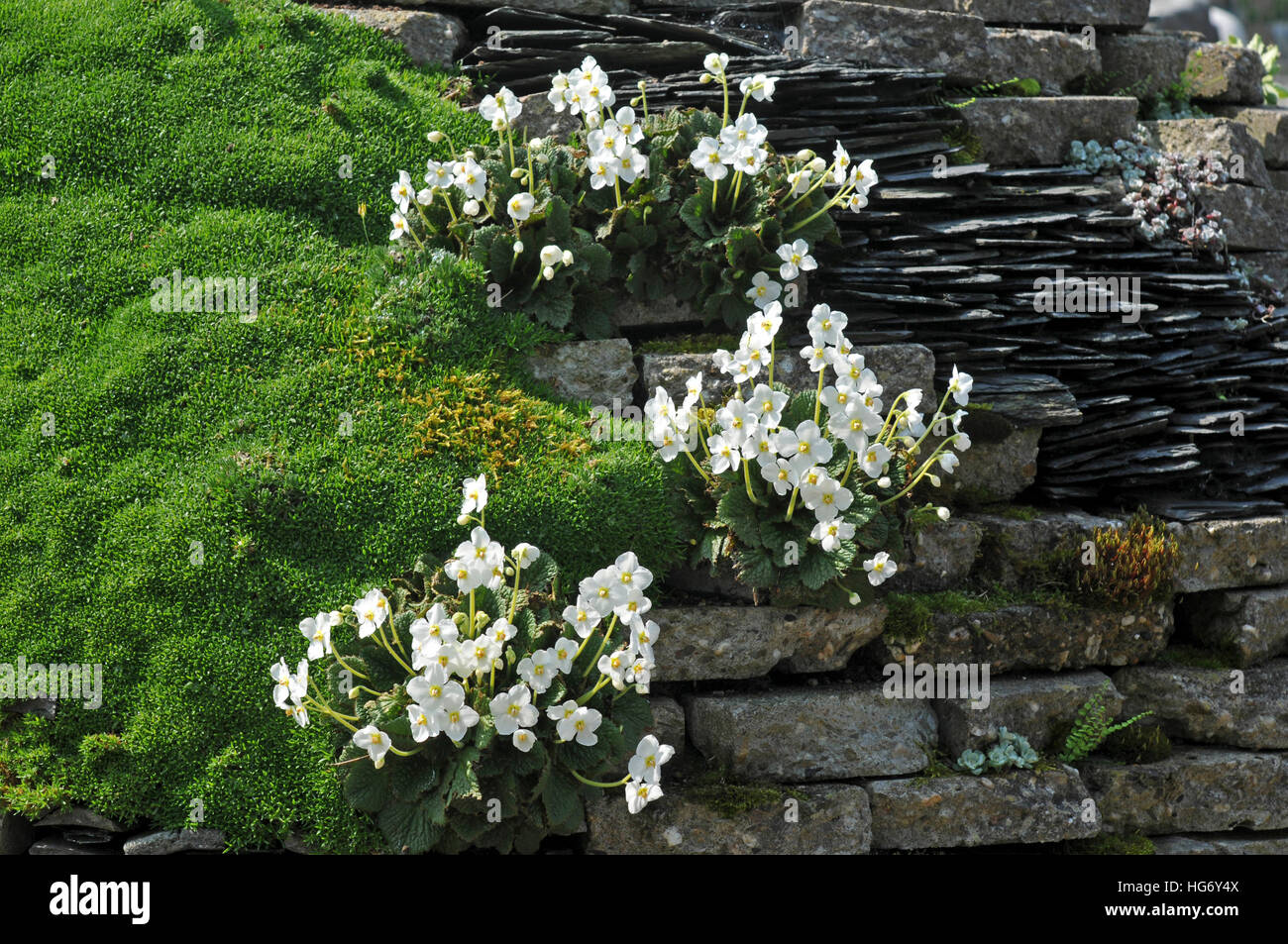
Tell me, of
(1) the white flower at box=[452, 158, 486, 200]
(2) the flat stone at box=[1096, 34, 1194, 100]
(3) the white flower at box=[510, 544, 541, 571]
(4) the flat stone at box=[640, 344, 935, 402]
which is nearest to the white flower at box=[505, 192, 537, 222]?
(1) the white flower at box=[452, 158, 486, 200]

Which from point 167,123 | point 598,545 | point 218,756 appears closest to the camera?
point 218,756

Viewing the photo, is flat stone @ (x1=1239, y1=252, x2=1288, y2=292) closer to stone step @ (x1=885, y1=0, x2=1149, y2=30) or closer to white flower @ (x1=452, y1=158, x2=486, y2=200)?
stone step @ (x1=885, y1=0, x2=1149, y2=30)

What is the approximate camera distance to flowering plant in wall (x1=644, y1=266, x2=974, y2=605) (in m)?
4.99

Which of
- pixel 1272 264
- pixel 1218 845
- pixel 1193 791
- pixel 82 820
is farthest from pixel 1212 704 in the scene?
pixel 82 820

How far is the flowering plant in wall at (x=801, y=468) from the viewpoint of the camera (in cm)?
499

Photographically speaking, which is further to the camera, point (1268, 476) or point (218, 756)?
point (1268, 476)

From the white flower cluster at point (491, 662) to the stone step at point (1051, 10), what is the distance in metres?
6.22

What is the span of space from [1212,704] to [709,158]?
4404 mm

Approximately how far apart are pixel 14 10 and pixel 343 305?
3.54 metres

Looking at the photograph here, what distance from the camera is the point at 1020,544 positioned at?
618 cm

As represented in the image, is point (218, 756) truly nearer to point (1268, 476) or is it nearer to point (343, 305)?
point (343, 305)

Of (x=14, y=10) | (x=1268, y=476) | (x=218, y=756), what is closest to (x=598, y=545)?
(x=218, y=756)

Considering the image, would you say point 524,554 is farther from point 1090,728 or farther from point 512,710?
point 1090,728

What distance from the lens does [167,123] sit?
22.2ft
